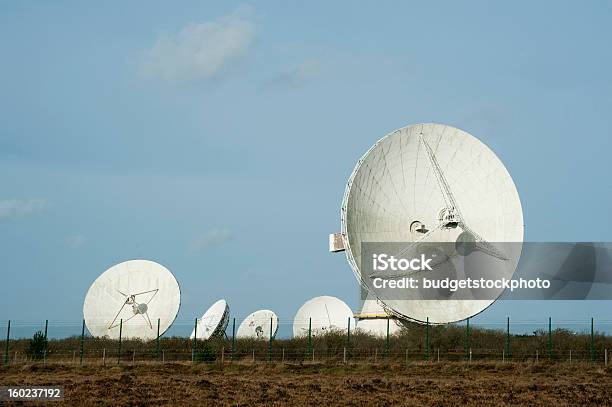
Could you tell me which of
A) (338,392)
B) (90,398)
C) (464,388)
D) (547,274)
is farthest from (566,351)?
(90,398)

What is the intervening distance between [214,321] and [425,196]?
1717 centimetres

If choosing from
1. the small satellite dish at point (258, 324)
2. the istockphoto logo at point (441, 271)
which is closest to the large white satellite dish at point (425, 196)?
the istockphoto logo at point (441, 271)

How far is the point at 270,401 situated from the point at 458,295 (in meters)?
20.2

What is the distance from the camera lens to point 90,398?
2389 centimetres

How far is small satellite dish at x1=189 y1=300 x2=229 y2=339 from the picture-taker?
5284 centimetres

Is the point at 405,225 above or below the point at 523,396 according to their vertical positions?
above

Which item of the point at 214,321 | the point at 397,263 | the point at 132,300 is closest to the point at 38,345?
the point at 132,300

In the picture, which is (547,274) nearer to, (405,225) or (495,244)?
(495,244)

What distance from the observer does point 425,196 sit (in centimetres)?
4253

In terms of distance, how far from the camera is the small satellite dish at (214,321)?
52844mm

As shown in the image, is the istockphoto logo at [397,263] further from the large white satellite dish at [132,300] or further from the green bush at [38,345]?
the green bush at [38,345]

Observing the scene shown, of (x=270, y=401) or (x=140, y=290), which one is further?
(x=140, y=290)

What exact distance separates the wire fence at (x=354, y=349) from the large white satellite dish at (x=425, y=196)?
181 cm
